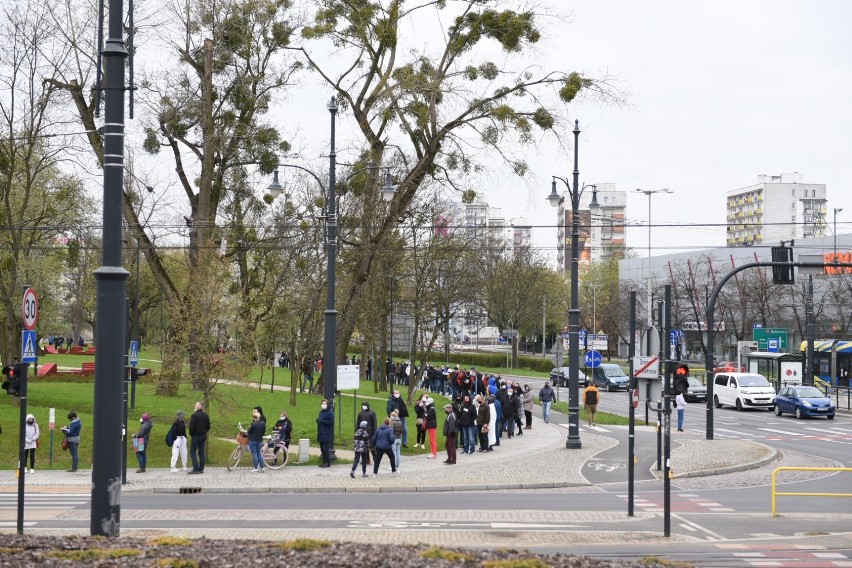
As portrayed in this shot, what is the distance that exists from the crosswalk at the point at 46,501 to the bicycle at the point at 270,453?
465 centimetres

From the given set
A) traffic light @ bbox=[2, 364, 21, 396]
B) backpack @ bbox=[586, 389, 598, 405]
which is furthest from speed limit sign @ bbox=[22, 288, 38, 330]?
backpack @ bbox=[586, 389, 598, 405]

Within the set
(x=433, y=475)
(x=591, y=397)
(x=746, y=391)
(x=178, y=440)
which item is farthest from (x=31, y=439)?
(x=746, y=391)

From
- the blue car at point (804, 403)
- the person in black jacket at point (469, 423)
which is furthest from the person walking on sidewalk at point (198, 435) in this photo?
the blue car at point (804, 403)

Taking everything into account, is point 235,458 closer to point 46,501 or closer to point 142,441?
point 142,441

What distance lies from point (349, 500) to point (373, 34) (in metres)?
22.7

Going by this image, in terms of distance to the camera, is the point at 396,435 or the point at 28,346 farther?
the point at 396,435

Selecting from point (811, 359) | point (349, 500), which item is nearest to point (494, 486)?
point (349, 500)

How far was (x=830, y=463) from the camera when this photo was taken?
2708cm

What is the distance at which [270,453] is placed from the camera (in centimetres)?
2527

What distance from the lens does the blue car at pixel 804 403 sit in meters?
43.1

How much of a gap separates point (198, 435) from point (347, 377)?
431 cm

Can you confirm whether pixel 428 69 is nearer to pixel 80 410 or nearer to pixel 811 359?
pixel 80 410

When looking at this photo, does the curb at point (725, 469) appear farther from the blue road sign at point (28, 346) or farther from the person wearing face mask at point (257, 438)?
the blue road sign at point (28, 346)

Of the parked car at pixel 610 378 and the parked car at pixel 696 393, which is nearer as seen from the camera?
the parked car at pixel 696 393
